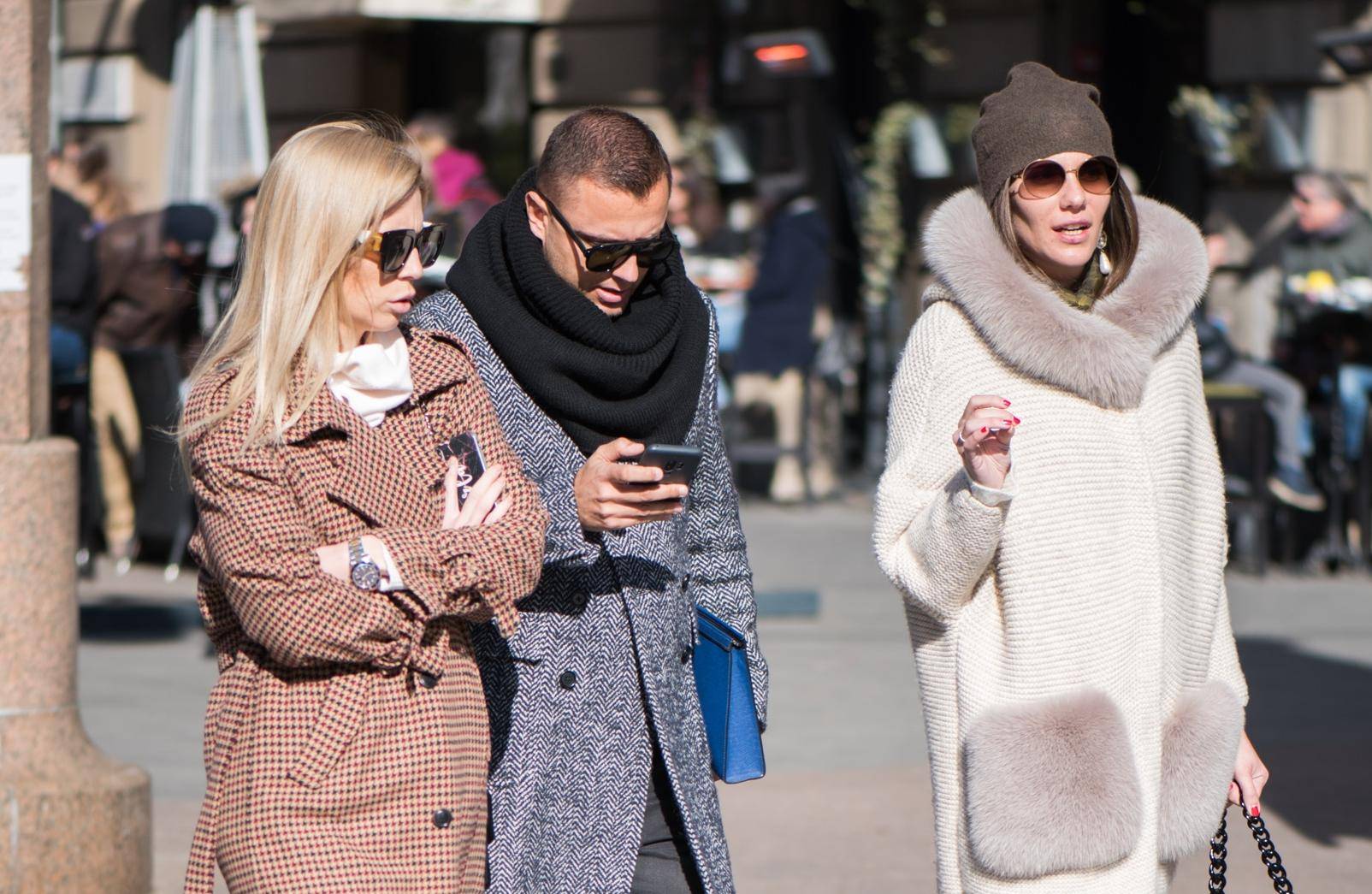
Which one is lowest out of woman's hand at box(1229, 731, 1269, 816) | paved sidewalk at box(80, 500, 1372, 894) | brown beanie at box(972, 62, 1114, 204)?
paved sidewalk at box(80, 500, 1372, 894)

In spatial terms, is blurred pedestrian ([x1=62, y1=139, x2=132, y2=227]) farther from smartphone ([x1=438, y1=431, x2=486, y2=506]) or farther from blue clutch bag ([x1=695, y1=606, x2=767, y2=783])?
smartphone ([x1=438, y1=431, x2=486, y2=506])

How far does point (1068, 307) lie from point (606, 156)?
822mm

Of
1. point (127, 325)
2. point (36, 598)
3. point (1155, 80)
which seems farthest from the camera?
point (1155, 80)

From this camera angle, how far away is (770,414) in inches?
516

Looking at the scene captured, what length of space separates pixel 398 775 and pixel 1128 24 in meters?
11.7

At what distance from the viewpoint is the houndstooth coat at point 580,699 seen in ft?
11.0

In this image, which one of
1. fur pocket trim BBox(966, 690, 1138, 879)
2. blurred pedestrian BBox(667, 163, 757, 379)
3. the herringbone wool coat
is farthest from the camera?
blurred pedestrian BBox(667, 163, 757, 379)

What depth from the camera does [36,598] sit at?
191 inches

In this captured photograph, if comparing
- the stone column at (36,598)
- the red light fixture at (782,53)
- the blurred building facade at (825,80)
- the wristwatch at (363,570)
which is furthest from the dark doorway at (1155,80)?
the wristwatch at (363,570)

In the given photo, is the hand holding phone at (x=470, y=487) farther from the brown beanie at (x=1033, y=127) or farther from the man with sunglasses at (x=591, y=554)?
the brown beanie at (x=1033, y=127)

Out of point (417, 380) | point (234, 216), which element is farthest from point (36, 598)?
point (234, 216)

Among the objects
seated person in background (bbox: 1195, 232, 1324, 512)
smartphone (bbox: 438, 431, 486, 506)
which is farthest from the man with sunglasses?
seated person in background (bbox: 1195, 232, 1324, 512)

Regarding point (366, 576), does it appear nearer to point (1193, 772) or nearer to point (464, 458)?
point (464, 458)

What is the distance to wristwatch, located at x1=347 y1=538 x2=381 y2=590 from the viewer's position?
2.93 meters
